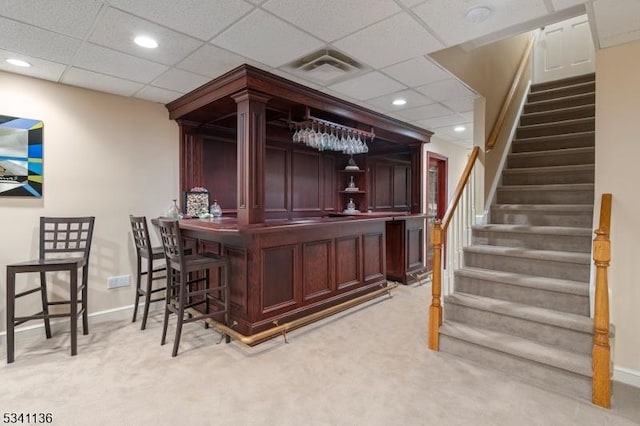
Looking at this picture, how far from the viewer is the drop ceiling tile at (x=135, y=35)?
2.11 metres

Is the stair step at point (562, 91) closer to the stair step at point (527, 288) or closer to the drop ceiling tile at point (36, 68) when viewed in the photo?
the stair step at point (527, 288)

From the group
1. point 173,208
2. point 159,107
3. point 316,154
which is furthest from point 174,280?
point 316,154

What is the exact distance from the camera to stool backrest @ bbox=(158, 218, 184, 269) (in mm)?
2699

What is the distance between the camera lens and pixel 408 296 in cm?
439

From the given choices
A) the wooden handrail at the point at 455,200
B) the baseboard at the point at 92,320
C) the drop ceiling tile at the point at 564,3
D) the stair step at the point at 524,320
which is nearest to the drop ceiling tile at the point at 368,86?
the wooden handrail at the point at 455,200

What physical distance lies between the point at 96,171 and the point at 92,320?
1521 millimetres

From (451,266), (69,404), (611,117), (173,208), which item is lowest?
(69,404)

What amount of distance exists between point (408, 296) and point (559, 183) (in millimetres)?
2201

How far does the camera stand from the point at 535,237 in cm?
317

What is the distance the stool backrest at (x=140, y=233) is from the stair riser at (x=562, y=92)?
5659mm

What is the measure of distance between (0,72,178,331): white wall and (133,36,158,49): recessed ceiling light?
53.4 inches

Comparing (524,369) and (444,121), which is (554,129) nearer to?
(444,121)

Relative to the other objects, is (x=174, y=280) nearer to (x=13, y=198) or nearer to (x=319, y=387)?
(x=13, y=198)

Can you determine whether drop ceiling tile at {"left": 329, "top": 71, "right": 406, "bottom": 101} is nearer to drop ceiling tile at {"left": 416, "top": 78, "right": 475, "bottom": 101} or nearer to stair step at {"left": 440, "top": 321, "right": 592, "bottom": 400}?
drop ceiling tile at {"left": 416, "top": 78, "right": 475, "bottom": 101}
